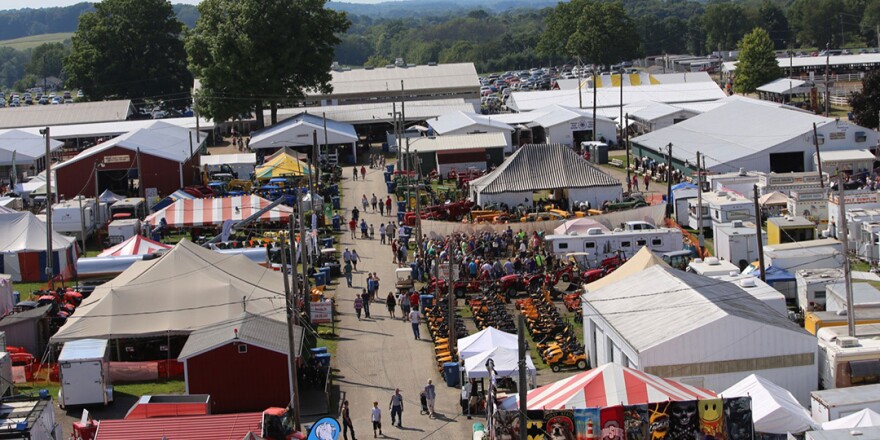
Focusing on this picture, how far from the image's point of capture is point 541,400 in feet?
68.9

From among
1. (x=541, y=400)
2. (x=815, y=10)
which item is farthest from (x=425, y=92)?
(x=815, y=10)

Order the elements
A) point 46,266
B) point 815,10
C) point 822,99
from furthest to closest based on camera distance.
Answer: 1. point 815,10
2. point 822,99
3. point 46,266

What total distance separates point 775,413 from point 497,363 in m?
5.87

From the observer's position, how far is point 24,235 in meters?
37.0

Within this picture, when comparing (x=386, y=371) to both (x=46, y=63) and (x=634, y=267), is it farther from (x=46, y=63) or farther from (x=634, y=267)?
(x=46, y=63)

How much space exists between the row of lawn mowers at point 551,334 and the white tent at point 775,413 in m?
6.07

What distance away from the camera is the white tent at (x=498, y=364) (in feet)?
79.5

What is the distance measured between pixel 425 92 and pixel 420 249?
4249 cm

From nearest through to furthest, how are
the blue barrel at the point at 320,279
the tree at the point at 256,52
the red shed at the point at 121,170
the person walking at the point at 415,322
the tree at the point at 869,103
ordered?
the person walking at the point at 415,322 < the blue barrel at the point at 320,279 < the red shed at the point at 121,170 < the tree at the point at 869,103 < the tree at the point at 256,52

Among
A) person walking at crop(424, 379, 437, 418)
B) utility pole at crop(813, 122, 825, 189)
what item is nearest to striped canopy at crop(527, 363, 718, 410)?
person walking at crop(424, 379, 437, 418)

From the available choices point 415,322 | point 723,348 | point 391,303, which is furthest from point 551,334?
point 723,348

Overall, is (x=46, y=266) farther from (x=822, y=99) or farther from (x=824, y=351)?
(x=822, y=99)

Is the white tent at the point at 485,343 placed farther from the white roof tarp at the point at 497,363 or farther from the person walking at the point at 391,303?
the person walking at the point at 391,303

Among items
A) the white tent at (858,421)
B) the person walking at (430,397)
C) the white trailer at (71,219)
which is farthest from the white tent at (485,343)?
the white trailer at (71,219)
